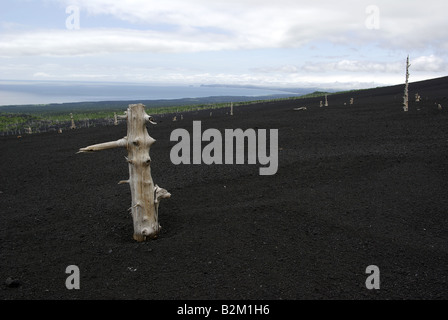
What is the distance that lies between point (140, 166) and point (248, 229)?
8.17 ft

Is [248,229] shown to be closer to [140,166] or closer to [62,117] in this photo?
[140,166]

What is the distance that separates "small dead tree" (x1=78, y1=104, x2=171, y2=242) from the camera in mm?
6238

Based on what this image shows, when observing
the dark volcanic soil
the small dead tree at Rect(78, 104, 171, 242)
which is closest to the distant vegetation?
the dark volcanic soil

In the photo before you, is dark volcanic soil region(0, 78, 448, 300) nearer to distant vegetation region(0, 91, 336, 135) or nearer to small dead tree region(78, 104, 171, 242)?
small dead tree region(78, 104, 171, 242)

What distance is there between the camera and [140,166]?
6352 millimetres

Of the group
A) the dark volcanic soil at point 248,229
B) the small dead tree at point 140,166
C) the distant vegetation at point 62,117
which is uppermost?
the distant vegetation at point 62,117

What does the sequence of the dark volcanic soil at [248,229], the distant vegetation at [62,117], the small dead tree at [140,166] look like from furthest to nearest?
the distant vegetation at [62,117] → the small dead tree at [140,166] → the dark volcanic soil at [248,229]

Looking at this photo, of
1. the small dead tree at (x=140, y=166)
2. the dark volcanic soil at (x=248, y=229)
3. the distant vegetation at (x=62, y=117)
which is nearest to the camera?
the dark volcanic soil at (x=248, y=229)

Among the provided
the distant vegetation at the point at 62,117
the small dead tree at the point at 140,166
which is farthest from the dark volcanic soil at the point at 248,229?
the distant vegetation at the point at 62,117

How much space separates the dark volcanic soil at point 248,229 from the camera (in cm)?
512

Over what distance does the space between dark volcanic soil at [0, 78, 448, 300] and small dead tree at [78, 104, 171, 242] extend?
0.38m

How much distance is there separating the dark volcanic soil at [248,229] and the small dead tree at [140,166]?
378 mm

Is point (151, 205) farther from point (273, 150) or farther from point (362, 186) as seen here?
point (273, 150)

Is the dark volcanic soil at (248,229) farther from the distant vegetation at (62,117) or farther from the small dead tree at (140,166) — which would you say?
the distant vegetation at (62,117)
